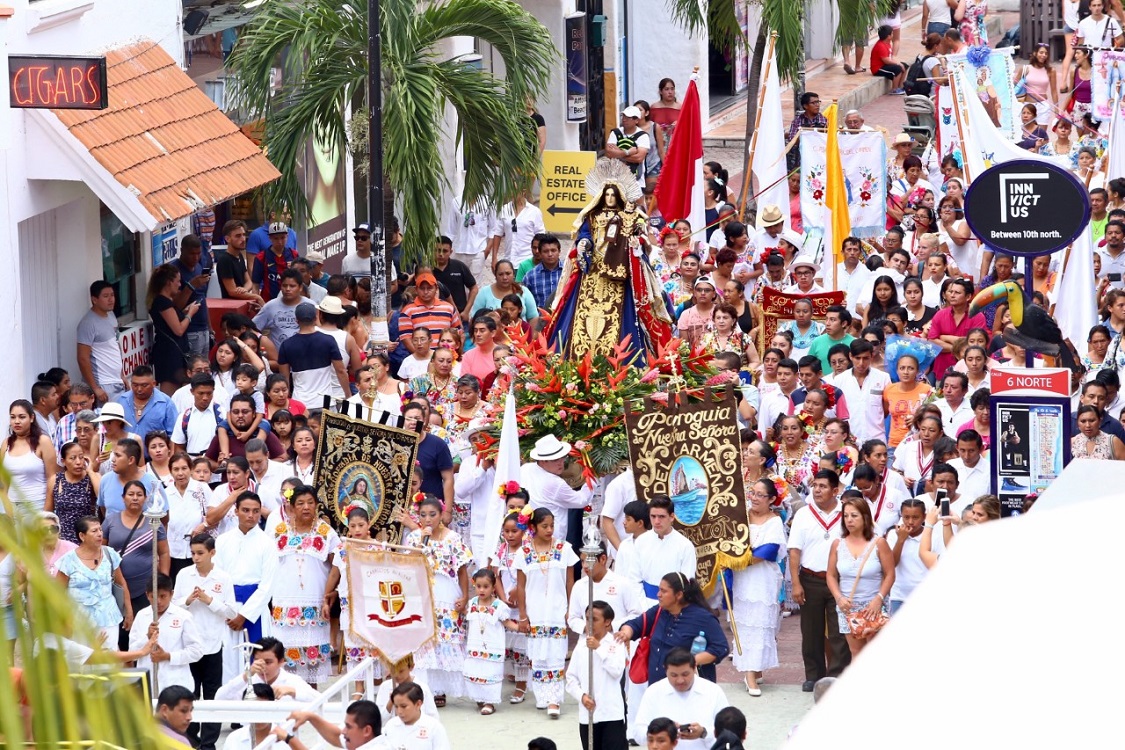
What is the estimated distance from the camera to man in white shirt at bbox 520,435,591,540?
39.5 ft

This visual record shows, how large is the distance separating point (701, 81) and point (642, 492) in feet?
62.3

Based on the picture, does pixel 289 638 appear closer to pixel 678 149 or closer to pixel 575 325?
pixel 575 325

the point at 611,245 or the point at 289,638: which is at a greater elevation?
the point at 611,245

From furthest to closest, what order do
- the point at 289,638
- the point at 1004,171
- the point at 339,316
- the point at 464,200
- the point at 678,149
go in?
the point at 678,149 < the point at 464,200 < the point at 339,316 < the point at 289,638 < the point at 1004,171

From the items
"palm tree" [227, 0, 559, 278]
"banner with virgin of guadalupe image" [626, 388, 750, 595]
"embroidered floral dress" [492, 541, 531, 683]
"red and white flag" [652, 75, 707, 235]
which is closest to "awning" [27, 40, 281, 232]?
"palm tree" [227, 0, 559, 278]

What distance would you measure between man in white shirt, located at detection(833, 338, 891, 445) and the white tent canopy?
38.1 ft

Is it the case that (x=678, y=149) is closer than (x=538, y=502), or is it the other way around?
(x=538, y=502)

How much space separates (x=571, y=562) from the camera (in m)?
11.1

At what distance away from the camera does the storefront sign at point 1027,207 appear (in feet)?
34.6

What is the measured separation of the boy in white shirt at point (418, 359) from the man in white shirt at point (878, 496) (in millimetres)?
4162

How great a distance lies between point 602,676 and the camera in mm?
9938

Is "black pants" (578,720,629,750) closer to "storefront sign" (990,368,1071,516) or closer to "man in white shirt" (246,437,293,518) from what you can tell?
"storefront sign" (990,368,1071,516)

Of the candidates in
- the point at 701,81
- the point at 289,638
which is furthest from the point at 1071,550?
the point at 701,81

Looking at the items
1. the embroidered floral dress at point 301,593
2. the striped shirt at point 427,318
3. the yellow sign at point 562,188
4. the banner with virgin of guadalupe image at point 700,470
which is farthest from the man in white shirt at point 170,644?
the yellow sign at point 562,188
